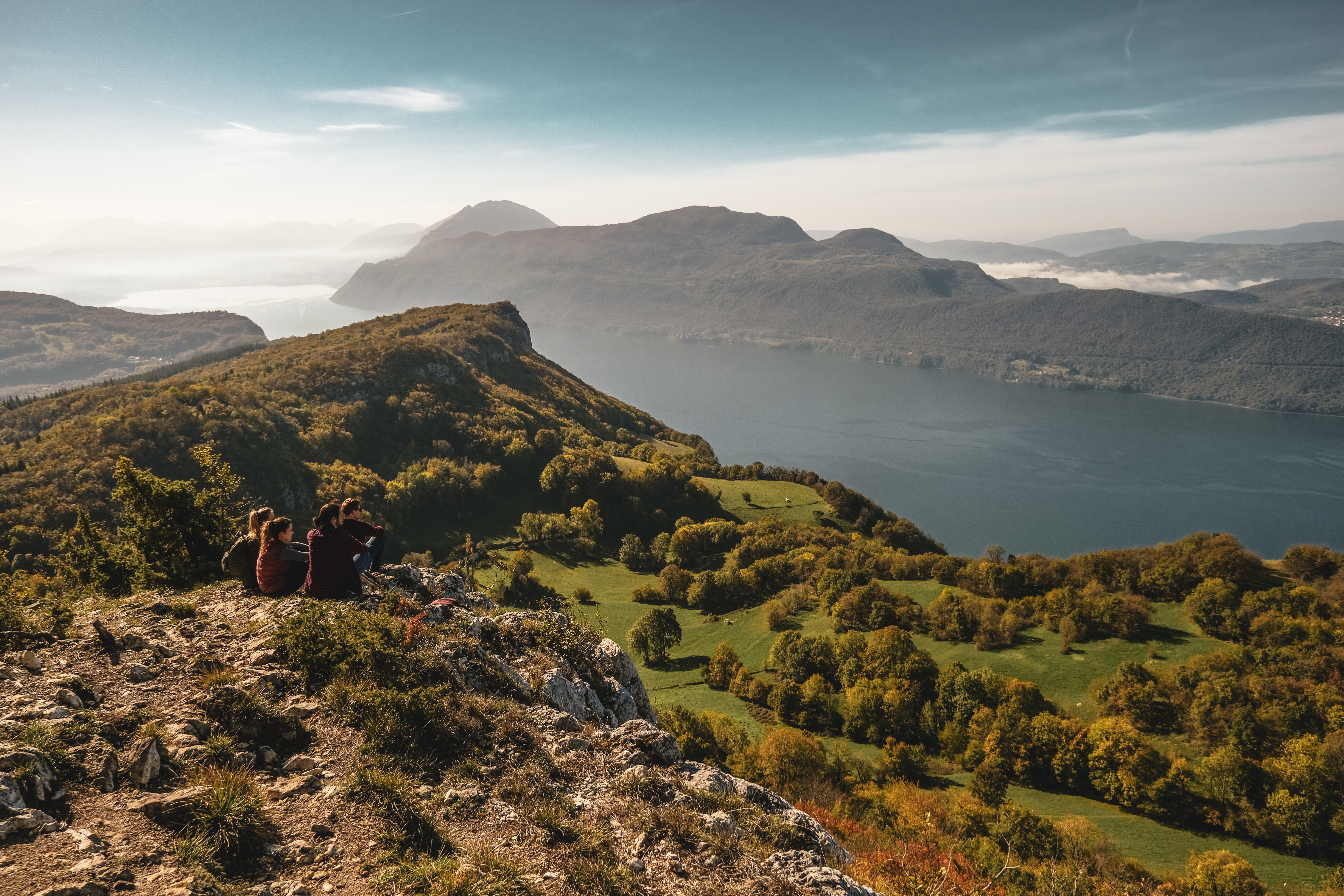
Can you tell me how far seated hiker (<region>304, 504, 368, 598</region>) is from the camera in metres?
12.6

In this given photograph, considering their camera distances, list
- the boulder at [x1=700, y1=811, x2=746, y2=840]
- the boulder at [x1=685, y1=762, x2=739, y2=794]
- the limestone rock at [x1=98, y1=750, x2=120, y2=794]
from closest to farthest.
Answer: the limestone rock at [x1=98, y1=750, x2=120, y2=794] < the boulder at [x1=700, y1=811, x2=746, y2=840] < the boulder at [x1=685, y1=762, x2=739, y2=794]

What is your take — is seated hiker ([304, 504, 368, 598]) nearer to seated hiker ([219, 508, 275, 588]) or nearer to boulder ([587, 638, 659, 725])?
seated hiker ([219, 508, 275, 588])

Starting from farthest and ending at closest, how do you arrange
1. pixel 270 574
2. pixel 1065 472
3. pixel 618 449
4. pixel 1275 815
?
pixel 1065 472
pixel 618 449
pixel 1275 815
pixel 270 574

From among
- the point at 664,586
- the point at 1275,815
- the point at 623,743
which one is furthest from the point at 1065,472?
the point at 623,743

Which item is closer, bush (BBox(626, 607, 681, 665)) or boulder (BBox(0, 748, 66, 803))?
boulder (BBox(0, 748, 66, 803))

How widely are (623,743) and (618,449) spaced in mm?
107760

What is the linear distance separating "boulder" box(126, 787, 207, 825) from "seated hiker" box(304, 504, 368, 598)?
570cm

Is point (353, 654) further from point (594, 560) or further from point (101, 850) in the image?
point (594, 560)

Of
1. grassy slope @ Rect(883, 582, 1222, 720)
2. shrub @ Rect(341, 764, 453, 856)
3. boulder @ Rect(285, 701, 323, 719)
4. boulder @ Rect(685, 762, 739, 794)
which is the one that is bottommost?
grassy slope @ Rect(883, 582, 1222, 720)

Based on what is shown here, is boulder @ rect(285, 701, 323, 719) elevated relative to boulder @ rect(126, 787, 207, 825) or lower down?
lower down

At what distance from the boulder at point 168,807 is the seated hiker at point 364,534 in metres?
6.28

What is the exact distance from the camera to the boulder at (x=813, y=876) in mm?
8156

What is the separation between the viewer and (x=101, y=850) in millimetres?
6230

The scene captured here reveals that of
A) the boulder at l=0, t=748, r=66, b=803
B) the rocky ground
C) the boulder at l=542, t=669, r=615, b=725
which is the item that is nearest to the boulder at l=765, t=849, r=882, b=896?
the rocky ground
